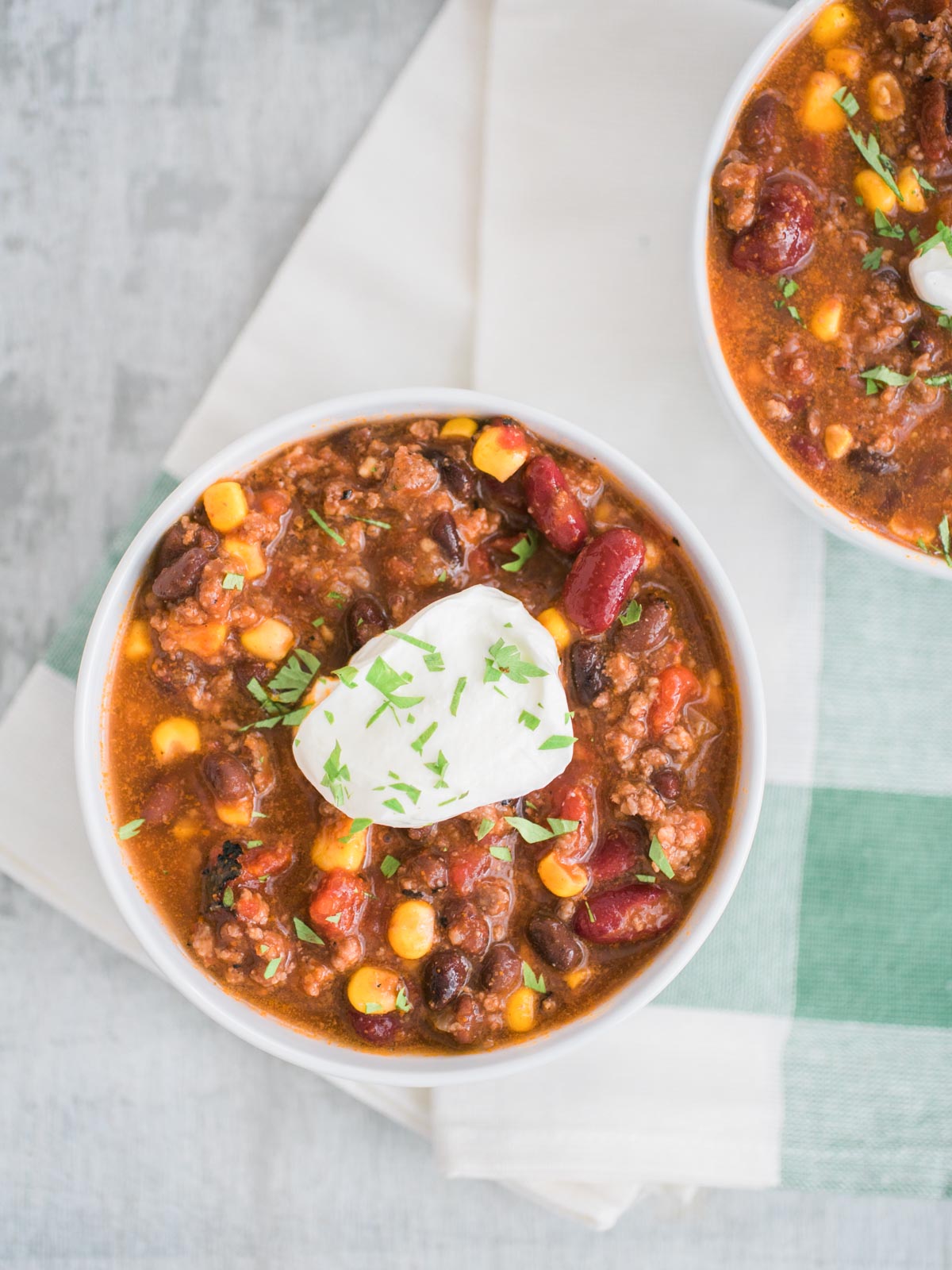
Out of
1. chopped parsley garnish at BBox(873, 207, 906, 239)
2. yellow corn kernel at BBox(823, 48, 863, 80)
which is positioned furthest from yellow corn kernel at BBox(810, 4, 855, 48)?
chopped parsley garnish at BBox(873, 207, 906, 239)

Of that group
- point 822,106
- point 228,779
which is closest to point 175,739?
point 228,779

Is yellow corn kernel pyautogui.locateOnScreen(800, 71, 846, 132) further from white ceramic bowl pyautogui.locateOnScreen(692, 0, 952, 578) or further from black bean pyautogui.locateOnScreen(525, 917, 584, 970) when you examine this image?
black bean pyautogui.locateOnScreen(525, 917, 584, 970)

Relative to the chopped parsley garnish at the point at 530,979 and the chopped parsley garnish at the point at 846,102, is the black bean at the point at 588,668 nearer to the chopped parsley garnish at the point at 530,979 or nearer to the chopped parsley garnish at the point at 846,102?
the chopped parsley garnish at the point at 530,979

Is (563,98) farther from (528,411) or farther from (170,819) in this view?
(170,819)

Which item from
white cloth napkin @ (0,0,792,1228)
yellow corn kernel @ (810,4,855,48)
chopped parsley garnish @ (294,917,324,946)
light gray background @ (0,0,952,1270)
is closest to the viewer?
chopped parsley garnish @ (294,917,324,946)

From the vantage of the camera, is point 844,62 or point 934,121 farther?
point 844,62

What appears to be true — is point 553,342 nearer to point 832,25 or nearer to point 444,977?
point 832,25

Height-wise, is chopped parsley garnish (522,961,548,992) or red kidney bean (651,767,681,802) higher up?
Result: red kidney bean (651,767,681,802)
